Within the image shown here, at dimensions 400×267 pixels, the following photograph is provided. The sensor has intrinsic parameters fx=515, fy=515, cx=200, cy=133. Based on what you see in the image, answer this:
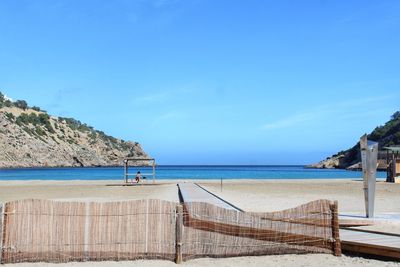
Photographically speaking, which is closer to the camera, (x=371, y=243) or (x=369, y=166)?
(x=371, y=243)

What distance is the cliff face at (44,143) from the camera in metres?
135

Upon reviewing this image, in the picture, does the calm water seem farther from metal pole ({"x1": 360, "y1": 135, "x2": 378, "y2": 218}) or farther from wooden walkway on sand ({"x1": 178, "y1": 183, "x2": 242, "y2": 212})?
metal pole ({"x1": 360, "y1": 135, "x2": 378, "y2": 218})

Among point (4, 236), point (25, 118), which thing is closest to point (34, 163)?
point (25, 118)

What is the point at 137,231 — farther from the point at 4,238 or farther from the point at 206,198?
the point at 206,198

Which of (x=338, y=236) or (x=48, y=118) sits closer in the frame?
(x=338, y=236)

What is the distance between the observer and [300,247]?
411 inches

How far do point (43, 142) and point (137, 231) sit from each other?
14755cm

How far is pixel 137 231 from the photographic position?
9.85 meters

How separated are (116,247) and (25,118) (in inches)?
5968

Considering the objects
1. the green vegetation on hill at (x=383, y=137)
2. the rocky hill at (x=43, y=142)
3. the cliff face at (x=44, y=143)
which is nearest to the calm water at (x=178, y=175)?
the green vegetation on hill at (x=383, y=137)

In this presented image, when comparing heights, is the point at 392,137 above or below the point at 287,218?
above

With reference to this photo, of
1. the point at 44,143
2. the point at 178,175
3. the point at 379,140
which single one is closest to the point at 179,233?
the point at 178,175

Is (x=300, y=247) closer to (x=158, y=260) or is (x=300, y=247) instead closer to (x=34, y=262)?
(x=158, y=260)

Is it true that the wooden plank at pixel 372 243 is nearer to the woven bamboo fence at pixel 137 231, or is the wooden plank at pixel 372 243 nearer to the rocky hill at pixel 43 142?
the woven bamboo fence at pixel 137 231
